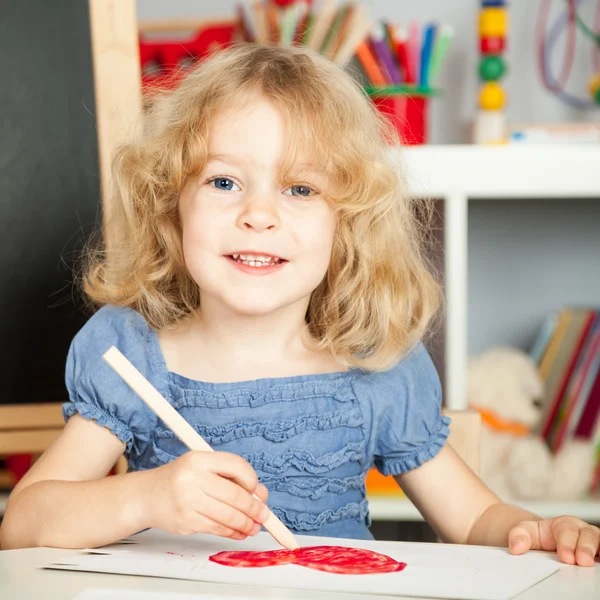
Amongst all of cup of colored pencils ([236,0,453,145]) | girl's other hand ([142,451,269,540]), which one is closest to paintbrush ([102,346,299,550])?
girl's other hand ([142,451,269,540])

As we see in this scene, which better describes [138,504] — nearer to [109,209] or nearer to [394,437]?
[394,437]

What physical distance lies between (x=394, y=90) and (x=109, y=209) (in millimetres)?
538

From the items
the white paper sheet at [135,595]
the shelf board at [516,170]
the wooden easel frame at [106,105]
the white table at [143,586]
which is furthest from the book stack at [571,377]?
the white paper sheet at [135,595]

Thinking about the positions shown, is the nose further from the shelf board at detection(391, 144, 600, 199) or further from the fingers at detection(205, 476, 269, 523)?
the shelf board at detection(391, 144, 600, 199)

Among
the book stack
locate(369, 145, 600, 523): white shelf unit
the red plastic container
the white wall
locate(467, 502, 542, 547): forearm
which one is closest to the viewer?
locate(467, 502, 542, 547): forearm

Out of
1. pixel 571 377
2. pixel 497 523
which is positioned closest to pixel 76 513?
pixel 497 523

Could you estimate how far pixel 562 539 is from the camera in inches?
23.7

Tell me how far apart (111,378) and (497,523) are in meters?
0.34

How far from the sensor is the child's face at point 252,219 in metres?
0.73

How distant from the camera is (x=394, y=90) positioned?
4.25 feet

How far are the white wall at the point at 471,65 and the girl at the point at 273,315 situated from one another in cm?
74

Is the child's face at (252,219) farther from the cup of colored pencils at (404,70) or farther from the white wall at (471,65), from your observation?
the white wall at (471,65)

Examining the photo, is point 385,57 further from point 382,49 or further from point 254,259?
point 254,259

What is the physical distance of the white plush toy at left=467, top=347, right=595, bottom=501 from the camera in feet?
4.42
